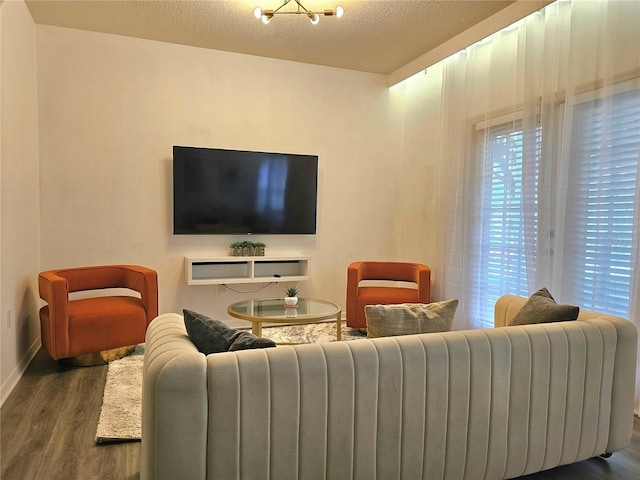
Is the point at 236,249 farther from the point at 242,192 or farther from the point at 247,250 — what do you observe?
the point at 242,192

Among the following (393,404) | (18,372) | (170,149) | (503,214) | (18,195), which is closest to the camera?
(393,404)

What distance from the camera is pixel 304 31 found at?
4.22 meters

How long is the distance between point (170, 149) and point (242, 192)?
828 millimetres

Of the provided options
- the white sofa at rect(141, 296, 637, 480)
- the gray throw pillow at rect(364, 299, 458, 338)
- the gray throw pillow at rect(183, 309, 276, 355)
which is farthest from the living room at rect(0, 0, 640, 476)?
the gray throw pillow at rect(364, 299, 458, 338)

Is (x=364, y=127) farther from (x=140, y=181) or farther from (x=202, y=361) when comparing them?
(x=202, y=361)

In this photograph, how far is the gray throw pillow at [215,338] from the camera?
65.6 inches

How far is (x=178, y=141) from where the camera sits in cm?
462

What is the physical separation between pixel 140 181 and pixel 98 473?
3017 mm

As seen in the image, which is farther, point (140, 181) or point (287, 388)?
point (140, 181)

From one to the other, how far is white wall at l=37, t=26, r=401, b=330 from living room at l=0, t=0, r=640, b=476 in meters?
0.01

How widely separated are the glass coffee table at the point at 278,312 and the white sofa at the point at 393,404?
4.18ft

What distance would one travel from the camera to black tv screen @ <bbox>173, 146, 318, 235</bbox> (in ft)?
15.0

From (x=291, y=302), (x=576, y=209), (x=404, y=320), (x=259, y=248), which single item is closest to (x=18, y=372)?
(x=291, y=302)

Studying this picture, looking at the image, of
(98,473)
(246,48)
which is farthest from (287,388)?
(246,48)
